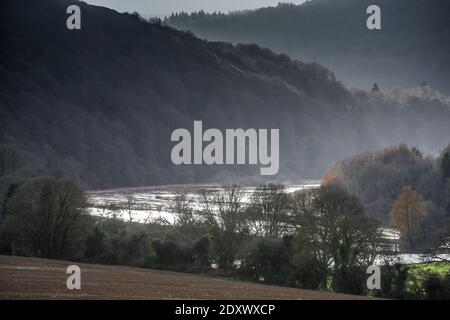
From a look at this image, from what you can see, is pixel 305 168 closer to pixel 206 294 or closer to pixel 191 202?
pixel 191 202

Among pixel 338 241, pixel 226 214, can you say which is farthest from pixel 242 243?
pixel 226 214

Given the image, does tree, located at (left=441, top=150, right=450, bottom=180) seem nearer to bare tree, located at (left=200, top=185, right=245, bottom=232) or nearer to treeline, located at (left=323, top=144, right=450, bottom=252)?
treeline, located at (left=323, top=144, right=450, bottom=252)

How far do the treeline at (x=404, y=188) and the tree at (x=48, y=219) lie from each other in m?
34.0

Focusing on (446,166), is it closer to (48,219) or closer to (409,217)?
(409,217)

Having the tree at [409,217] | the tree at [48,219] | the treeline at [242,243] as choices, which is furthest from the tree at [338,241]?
the tree at [409,217]

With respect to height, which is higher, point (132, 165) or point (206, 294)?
point (132, 165)

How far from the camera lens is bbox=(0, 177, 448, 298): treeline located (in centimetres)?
3322

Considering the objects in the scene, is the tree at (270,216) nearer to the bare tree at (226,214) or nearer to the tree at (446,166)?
the bare tree at (226,214)

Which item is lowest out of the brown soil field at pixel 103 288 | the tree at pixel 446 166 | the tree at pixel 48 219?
the brown soil field at pixel 103 288

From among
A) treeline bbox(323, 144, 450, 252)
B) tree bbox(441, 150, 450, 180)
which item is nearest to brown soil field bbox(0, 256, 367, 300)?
treeline bbox(323, 144, 450, 252)

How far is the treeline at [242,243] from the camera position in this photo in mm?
33219
